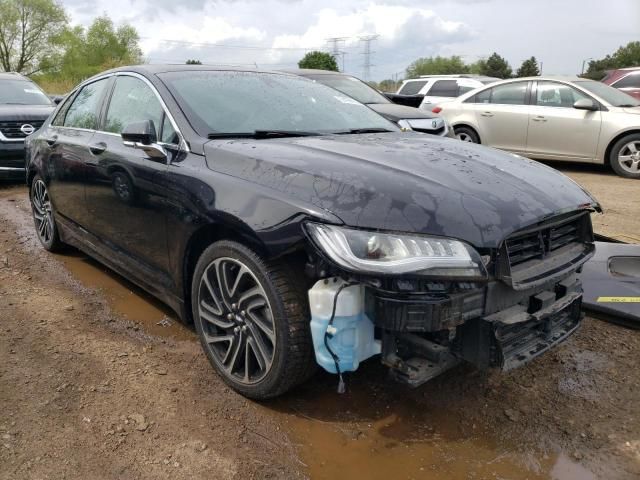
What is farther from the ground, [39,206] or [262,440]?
[39,206]

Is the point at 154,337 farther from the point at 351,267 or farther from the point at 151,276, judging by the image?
the point at 351,267

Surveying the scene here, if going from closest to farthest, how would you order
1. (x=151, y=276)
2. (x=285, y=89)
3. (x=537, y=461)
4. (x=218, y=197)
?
(x=537, y=461), (x=218, y=197), (x=151, y=276), (x=285, y=89)

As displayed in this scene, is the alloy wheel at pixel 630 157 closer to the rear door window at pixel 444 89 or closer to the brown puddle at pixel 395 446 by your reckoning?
the rear door window at pixel 444 89

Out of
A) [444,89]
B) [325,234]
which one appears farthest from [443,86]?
[325,234]

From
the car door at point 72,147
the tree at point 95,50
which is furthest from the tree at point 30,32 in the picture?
the car door at point 72,147

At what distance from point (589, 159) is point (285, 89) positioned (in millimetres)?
7040

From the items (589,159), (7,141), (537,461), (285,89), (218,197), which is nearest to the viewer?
(537,461)

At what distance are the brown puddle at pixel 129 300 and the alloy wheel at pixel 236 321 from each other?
25.1 inches

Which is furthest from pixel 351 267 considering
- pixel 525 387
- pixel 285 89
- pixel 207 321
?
pixel 285 89

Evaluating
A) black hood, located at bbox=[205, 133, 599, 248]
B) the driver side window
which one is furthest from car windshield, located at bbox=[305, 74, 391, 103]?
black hood, located at bbox=[205, 133, 599, 248]

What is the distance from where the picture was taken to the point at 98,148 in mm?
3820

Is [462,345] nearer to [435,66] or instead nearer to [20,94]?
[20,94]

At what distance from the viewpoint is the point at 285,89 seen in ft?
12.3

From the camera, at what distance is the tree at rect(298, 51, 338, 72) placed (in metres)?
38.1
